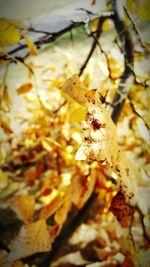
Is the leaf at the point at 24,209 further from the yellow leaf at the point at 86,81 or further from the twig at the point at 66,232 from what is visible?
the yellow leaf at the point at 86,81

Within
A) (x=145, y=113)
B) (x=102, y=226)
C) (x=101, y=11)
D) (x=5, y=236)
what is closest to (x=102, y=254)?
(x=102, y=226)

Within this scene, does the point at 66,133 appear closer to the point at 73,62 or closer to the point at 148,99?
the point at 73,62

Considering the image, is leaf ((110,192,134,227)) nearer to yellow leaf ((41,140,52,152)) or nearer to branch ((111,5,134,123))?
branch ((111,5,134,123))

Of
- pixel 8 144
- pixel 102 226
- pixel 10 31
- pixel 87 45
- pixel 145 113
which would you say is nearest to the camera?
pixel 10 31

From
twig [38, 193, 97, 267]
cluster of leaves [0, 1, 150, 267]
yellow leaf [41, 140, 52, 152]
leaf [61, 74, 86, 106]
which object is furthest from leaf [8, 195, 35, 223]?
leaf [61, 74, 86, 106]

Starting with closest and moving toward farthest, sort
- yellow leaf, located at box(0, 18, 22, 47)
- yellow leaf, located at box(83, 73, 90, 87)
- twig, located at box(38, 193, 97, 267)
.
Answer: yellow leaf, located at box(0, 18, 22, 47), twig, located at box(38, 193, 97, 267), yellow leaf, located at box(83, 73, 90, 87)

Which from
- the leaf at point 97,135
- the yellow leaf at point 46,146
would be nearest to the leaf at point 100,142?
the leaf at point 97,135

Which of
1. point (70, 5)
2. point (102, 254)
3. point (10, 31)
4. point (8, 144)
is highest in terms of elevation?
point (70, 5)
